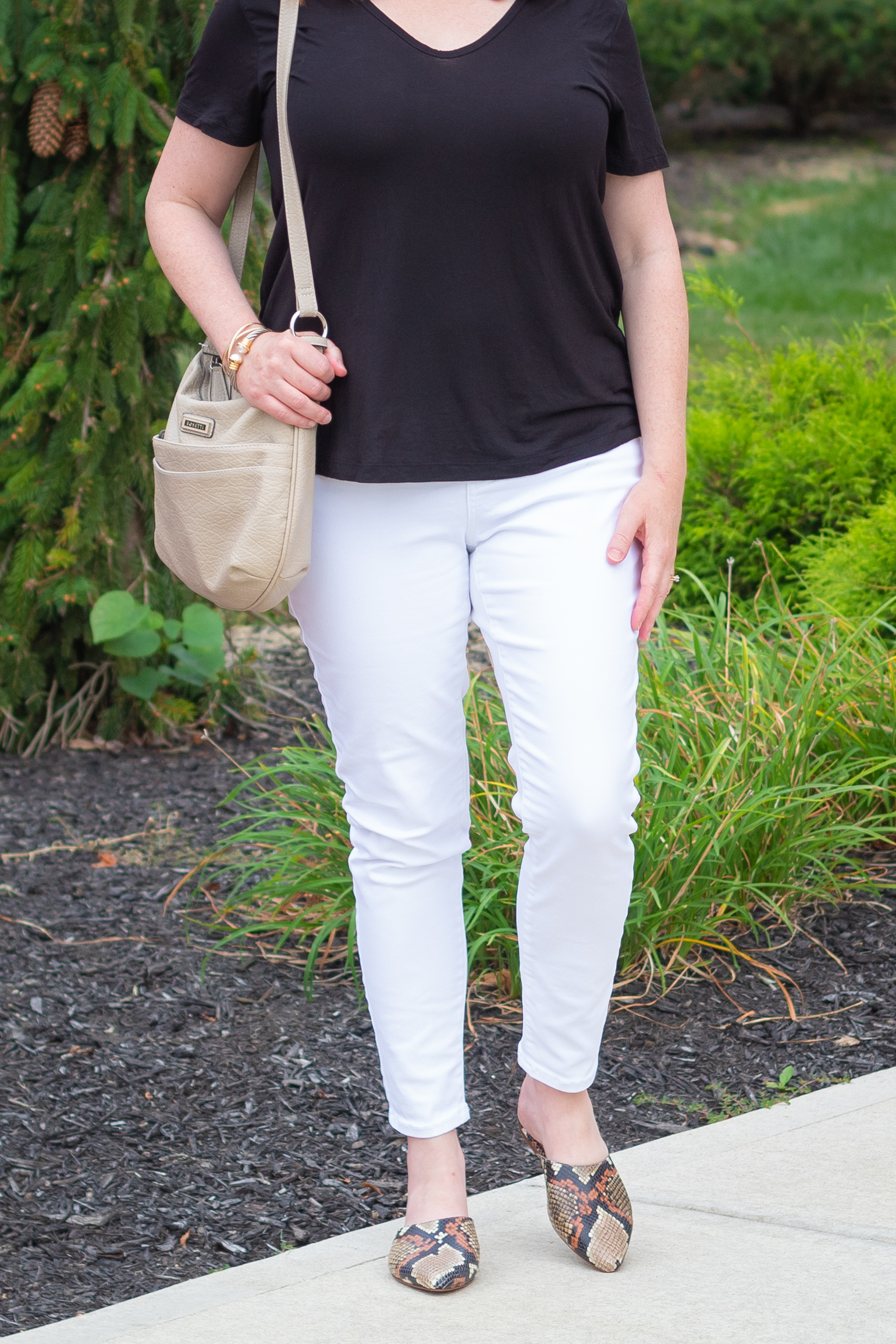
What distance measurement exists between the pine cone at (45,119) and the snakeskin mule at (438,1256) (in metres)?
3.44

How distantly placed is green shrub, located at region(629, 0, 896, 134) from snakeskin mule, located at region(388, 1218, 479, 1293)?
16976 millimetres

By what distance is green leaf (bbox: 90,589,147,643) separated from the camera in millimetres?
4504

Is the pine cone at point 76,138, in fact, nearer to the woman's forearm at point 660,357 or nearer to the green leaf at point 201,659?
the green leaf at point 201,659

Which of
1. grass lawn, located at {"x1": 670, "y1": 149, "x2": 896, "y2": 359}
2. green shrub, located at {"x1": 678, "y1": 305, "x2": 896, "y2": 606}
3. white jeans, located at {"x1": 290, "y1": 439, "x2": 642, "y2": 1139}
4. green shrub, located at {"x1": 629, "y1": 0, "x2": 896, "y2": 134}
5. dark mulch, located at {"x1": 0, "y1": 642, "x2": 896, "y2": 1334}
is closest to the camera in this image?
white jeans, located at {"x1": 290, "y1": 439, "x2": 642, "y2": 1139}

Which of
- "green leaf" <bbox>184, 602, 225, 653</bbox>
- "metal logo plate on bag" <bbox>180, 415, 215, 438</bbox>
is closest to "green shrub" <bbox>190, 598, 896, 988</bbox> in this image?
"green leaf" <bbox>184, 602, 225, 653</bbox>

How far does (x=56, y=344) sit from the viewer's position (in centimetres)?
458

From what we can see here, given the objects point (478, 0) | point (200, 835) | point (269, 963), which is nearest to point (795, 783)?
point (269, 963)

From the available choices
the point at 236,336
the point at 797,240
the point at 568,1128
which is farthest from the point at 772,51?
the point at 568,1128

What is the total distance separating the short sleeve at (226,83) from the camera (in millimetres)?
2025

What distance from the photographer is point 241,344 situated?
2.05 metres

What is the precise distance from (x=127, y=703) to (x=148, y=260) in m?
1.39

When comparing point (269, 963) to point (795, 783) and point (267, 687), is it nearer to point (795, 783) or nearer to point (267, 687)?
point (795, 783)

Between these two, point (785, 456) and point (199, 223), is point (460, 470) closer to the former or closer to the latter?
point (199, 223)

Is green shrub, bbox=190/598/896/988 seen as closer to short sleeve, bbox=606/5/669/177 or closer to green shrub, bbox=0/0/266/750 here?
green shrub, bbox=0/0/266/750
